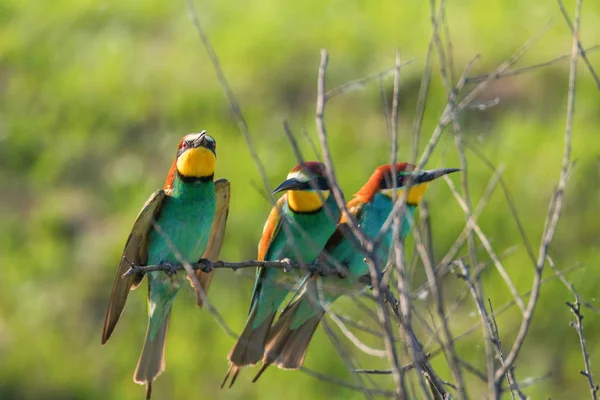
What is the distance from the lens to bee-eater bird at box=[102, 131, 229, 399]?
346 cm

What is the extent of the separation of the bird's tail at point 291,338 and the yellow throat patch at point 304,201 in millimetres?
346

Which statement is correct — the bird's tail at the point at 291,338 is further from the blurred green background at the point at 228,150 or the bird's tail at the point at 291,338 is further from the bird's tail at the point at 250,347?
the blurred green background at the point at 228,150

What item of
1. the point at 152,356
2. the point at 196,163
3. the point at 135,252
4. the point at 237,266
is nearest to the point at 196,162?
the point at 196,163

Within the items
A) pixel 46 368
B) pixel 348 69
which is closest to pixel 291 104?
pixel 348 69

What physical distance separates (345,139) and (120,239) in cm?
134

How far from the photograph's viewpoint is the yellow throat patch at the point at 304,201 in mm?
3512

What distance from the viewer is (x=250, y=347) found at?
3.28m

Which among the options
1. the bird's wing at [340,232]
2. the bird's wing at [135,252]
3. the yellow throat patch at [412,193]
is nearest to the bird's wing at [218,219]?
the bird's wing at [135,252]

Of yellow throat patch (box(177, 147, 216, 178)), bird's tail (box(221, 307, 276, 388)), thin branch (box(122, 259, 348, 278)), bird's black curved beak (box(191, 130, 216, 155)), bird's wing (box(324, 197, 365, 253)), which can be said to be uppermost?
bird's black curved beak (box(191, 130, 216, 155))

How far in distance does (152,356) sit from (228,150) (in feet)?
9.24

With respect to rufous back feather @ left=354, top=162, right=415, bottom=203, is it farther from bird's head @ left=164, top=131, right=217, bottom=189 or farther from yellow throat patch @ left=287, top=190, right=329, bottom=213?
bird's head @ left=164, top=131, right=217, bottom=189

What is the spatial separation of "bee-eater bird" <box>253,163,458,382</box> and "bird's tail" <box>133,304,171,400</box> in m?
0.36

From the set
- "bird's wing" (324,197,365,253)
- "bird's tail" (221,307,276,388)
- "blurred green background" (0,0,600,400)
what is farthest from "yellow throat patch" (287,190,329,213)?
"blurred green background" (0,0,600,400)

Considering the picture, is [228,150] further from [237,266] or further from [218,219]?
[237,266]
